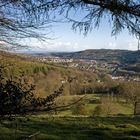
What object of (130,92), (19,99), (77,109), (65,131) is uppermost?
(19,99)

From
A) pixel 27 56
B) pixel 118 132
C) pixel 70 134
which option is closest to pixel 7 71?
pixel 27 56

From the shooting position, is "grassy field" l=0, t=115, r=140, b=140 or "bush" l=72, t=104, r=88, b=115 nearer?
"bush" l=72, t=104, r=88, b=115

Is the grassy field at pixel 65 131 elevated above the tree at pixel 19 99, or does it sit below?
below

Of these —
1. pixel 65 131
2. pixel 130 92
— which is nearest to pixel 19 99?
pixel 65 131

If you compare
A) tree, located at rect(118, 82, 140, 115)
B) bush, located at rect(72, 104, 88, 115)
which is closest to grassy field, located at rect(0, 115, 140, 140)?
bush, located at rect(72, 104, 88, 115)

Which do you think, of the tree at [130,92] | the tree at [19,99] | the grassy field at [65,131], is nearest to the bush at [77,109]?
the tree at [19,99]

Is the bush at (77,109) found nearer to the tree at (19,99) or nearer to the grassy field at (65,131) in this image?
the tree at (19,99)

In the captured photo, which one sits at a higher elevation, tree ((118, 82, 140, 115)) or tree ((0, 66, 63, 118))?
tree ((0, 66, 63, 118))

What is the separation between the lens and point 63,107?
5.15 meters

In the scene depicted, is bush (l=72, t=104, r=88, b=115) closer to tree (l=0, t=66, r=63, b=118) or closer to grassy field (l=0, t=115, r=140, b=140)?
tree (l=0, t=66, r=63, b=118)

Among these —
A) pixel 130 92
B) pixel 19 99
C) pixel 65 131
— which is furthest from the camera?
pixel 130 92

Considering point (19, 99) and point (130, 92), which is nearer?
point (19, 99)

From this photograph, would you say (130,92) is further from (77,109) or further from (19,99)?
(19,99)

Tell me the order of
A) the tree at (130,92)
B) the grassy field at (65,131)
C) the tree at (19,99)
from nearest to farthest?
the tree at (19,99)
the grassy field at (65,131)
the tree at (130,92)
